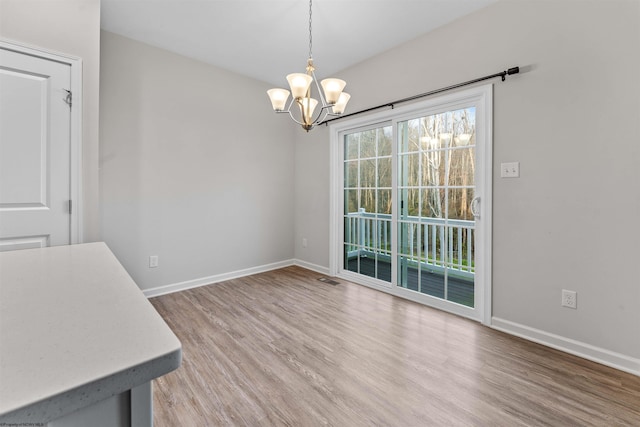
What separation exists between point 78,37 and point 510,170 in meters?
3.41

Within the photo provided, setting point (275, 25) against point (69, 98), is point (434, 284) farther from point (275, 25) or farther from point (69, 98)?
point (69, 98)

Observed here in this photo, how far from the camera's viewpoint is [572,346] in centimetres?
207

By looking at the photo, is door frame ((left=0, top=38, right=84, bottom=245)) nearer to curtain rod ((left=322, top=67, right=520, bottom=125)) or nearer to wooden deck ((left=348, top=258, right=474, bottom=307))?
curtain rod ((left=322, top=67, right=520, bottom=125))

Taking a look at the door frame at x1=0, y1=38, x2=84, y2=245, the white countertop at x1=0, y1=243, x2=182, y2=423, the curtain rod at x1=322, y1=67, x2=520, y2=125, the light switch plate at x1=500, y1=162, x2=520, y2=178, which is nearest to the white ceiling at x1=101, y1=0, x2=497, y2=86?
the curtain rod at x1=322, y1=67, x2=520, y2=125

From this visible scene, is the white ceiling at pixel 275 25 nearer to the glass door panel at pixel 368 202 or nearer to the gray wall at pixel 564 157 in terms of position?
the gray wall at pixel 564 157

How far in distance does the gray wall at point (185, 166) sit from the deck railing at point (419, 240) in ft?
3.99

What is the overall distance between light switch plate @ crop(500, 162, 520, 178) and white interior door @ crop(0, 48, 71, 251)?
330 cm

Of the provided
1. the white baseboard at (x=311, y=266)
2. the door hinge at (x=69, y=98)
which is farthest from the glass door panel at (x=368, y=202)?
the door hinge at (x=69, y=98)

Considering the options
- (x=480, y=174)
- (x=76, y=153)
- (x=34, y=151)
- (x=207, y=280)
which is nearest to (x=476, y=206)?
(x=480, y=174)

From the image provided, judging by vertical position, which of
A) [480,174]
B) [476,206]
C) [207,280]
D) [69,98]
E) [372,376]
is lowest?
[372,376]

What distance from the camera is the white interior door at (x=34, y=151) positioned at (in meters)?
1.88

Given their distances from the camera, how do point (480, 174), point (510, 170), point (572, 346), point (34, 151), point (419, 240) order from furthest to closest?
point (419, 240) → point (480, 174) → point (510, 170) → point (572, 346) → point (34, 151)

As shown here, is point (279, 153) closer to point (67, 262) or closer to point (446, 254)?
point (446, 254)

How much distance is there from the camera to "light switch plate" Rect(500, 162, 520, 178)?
2.32m
